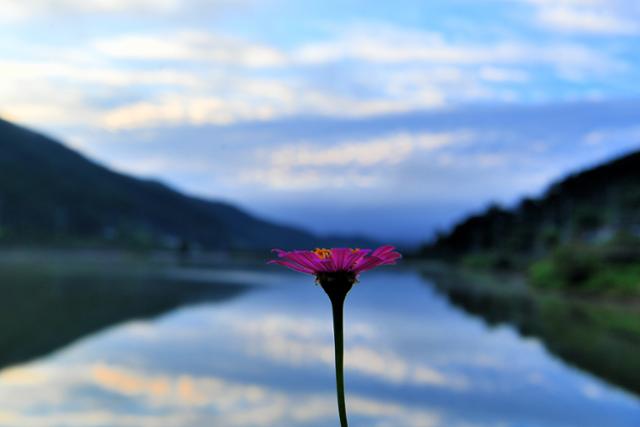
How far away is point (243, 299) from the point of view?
110 feet

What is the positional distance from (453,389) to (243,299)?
19.8 metres

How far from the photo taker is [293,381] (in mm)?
14500

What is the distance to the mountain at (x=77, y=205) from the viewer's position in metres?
118

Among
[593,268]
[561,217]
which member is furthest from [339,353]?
[561,217]

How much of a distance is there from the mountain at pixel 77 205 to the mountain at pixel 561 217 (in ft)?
73.8

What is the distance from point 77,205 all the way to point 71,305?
119m

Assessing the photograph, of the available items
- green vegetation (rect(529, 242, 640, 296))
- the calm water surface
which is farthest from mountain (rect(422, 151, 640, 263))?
the calm water surface

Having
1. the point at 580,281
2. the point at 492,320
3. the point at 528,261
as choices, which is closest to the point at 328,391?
the point at 492,320

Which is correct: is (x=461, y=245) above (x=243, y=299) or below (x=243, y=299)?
above

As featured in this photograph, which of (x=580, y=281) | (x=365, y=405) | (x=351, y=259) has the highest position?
(x=580, y=281)

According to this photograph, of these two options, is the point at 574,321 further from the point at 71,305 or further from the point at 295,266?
the point at 295,266

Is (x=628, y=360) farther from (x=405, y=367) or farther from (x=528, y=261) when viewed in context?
(x=528, y=261)

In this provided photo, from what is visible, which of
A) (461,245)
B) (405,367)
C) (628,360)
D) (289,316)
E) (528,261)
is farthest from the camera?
(461,245)

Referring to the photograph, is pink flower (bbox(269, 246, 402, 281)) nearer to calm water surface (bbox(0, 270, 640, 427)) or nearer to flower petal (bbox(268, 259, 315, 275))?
flower petal (bbox(268, 259, 315, 275))
